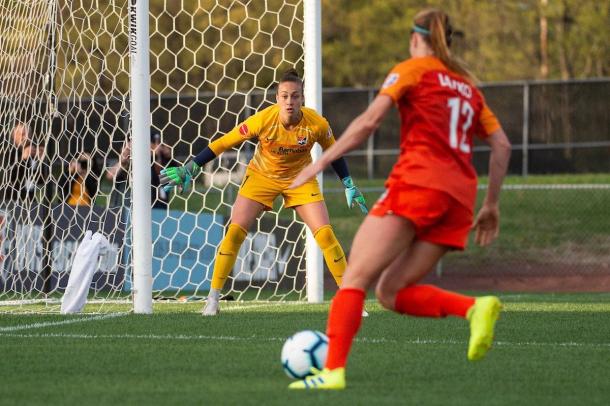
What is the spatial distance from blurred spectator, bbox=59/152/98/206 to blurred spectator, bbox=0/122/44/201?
12.0 inches

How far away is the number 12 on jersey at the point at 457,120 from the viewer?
6129 millimetres

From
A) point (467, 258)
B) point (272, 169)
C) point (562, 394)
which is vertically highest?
point (272, 169)

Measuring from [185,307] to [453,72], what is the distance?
20.8 ft

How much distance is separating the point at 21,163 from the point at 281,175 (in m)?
3.60

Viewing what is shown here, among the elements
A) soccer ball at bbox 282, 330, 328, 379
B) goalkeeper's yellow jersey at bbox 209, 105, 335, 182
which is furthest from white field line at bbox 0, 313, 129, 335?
soccer ball at bbox 282, 330, 328, 379

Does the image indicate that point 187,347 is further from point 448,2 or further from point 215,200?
point 448,2

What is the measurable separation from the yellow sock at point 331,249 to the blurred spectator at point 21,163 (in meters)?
3.68

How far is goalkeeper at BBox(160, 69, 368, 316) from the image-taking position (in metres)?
10.3

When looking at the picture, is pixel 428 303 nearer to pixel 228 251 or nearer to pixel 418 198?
pixel 418 198

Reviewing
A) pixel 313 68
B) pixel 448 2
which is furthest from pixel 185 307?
pixel 448 2

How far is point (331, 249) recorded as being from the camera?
10727mm

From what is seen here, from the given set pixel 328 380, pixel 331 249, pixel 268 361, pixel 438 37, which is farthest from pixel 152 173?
pixel 328 380

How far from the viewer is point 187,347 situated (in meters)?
7.99

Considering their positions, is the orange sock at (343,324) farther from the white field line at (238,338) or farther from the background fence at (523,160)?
the background fence at (523,160)
